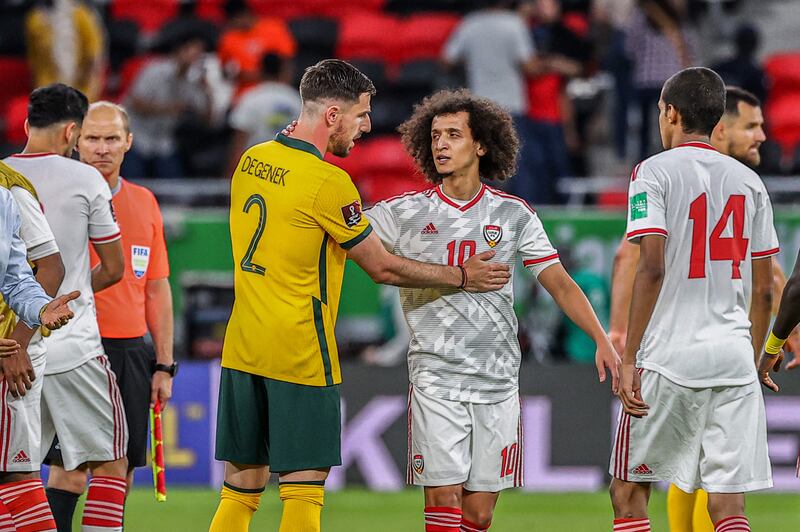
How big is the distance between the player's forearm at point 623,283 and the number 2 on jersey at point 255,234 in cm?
193

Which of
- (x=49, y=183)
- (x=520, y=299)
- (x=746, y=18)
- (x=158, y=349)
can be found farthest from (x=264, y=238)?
(x=746, y=18)

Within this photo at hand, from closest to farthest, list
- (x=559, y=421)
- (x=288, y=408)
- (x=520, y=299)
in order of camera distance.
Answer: (x=288, y=408)
(x=559, y=421)
(x=520, y=299)

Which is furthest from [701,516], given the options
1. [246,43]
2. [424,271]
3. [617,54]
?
[246,43]

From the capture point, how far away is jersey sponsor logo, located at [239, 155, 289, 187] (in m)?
5.21

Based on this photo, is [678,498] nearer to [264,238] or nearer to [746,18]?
[264,238]

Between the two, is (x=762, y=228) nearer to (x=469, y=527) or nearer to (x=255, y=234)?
(x=469, y=527)

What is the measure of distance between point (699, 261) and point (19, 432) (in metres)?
2.77

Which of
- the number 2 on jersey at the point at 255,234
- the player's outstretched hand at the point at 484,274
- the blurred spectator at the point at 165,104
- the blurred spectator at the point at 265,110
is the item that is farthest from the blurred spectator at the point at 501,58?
the number 2 on jersey at the point at 255,234

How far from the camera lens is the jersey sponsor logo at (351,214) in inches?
203

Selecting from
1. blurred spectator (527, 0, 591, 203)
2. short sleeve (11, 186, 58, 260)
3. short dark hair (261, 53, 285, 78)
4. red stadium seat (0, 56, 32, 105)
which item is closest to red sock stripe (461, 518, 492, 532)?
short sleeve (11, 186, 58, 260)

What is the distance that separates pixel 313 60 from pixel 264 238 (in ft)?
28.2

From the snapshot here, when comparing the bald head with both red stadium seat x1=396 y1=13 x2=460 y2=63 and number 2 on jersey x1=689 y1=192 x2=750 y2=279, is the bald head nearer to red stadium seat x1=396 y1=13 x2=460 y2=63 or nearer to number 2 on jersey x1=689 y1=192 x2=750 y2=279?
number 2 on jersey x1=689 y1=192 x2=750 y2=279

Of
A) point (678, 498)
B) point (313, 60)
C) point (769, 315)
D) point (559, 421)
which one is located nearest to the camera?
point (769, 315)

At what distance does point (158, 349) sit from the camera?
21.5 feet
